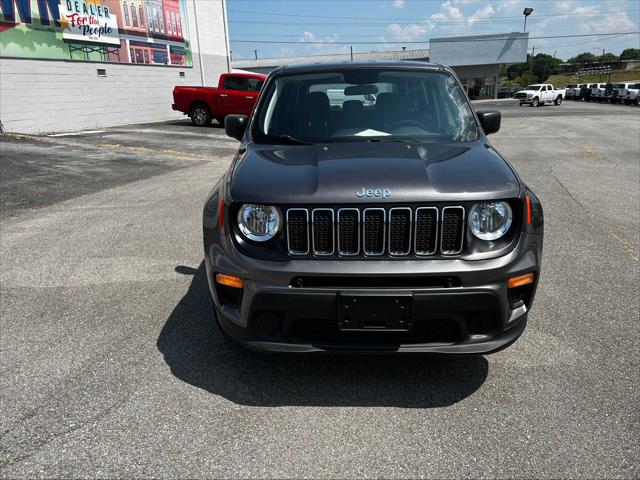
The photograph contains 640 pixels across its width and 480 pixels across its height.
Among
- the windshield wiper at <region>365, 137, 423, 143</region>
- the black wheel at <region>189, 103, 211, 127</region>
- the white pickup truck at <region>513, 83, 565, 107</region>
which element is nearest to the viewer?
the windshield wiper at <region>365, 137, 423, 143</region>

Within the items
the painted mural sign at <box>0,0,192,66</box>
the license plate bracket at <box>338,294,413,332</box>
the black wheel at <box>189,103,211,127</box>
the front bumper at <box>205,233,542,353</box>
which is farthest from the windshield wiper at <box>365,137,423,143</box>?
the black wheel at <box>189,103,211,127</box>

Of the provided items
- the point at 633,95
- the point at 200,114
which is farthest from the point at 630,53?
the point at 200,114

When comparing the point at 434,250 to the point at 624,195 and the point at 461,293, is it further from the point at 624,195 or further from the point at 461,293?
the point at 624,195

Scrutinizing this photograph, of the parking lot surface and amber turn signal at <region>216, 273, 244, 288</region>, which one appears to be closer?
the parking lot surface

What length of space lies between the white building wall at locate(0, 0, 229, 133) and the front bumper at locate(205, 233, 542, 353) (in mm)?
15192

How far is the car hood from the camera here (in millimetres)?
2590

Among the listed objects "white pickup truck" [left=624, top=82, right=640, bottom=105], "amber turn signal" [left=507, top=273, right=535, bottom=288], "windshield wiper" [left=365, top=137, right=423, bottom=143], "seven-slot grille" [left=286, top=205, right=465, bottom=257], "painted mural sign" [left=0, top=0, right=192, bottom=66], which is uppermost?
"painted mural sign" [left=0, top=0, right=192, bottom=66]

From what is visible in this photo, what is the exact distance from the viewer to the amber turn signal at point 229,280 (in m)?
2.65

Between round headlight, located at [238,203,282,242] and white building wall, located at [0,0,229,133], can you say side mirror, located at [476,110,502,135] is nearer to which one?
round headlight, located at [238,203,282,242]

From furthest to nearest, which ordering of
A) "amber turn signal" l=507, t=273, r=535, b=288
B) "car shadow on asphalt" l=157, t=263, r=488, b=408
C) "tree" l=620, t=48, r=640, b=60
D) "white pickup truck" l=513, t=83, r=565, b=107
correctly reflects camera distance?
1. "tree" l=620, t=48, r=640, b=60
2. "white pickup truck" l=513, t=83, r=565, b=107
3. "car shadow on asphalt" l=157, t=263, r=488, b=408
4. "amber turn signal" l=507, t=273, r=535, b=288

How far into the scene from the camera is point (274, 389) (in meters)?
2.91

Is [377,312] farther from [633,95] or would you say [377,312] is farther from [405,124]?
[633,95]

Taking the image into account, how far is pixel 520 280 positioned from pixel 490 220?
1.12 feet

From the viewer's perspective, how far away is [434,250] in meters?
2.60
